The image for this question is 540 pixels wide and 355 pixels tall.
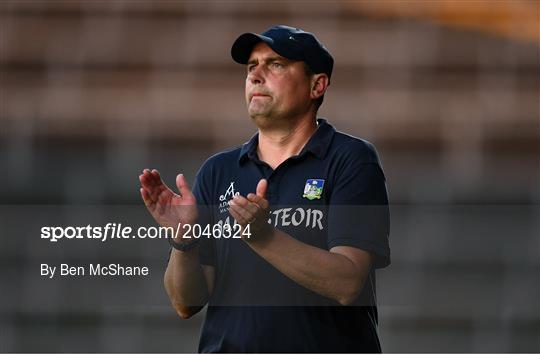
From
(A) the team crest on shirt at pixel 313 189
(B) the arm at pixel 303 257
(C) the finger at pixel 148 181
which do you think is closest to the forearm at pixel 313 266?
(B) the arm at pixel 303 257

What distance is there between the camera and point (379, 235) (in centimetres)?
171

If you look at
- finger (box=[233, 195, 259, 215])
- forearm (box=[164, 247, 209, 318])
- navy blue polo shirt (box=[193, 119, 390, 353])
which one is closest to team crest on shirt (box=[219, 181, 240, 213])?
navy blue polo shirt (box=[193, 119, 390, 353])

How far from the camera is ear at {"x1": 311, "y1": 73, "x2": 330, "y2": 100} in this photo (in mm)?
1830

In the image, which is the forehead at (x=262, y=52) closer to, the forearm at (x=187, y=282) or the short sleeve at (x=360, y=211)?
the short sleeve at (x=360, y=211)

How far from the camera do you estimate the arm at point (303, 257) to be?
5.08 ft

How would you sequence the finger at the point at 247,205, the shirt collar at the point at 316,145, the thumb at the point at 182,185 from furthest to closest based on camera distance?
1. the shirt collar at the point at 316,145
2. the thumb at the point at 182,185
3. the finger at the point at 247,205

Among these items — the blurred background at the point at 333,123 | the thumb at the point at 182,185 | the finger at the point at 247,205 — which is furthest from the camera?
the blurred background at the point at 333,123

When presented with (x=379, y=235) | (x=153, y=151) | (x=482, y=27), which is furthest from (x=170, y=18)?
(x=379, y=235)

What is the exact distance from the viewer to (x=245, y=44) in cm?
180

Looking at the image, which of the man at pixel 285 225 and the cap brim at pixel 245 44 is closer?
the man at pixel 285 225

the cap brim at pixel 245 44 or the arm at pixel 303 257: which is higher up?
the cap brim at pixel 245 44

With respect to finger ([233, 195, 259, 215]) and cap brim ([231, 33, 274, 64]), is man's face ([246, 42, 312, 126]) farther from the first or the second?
finger ([233, 195, 259, 215])

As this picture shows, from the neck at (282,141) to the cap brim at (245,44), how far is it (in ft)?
0.50

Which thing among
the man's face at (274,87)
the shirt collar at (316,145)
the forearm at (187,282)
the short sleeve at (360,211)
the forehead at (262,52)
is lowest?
the forearm at (187,282)
